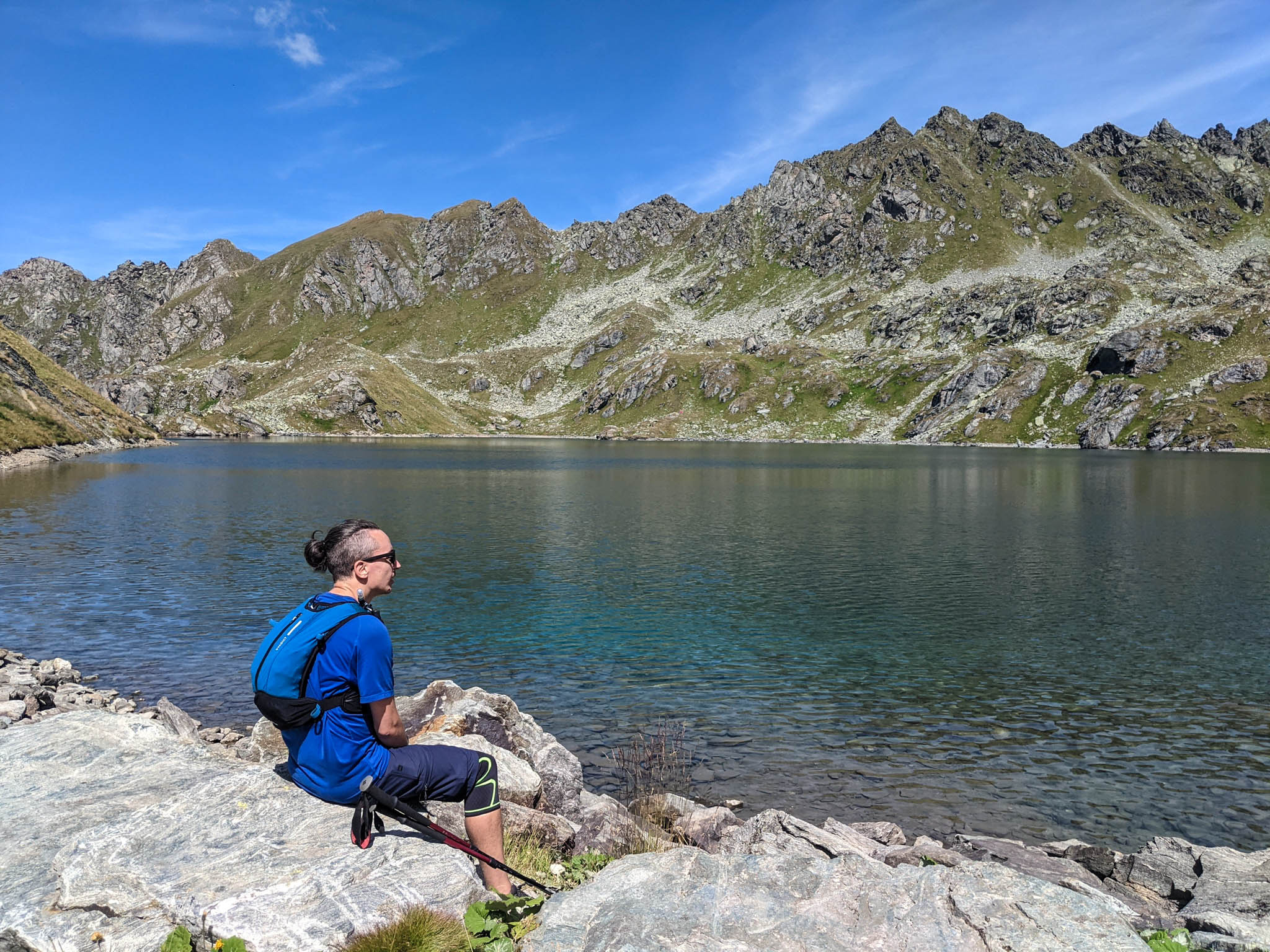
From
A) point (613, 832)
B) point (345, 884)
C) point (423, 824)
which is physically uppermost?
point (423, 824)

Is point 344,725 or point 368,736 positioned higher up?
point 344,725

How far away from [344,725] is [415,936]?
2490 mm

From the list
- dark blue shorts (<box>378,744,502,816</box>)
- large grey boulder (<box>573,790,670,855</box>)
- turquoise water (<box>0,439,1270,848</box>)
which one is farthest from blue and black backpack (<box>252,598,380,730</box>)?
turquoise water (<box>0,439,1270,848</box>)

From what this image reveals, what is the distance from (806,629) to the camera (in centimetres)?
3438

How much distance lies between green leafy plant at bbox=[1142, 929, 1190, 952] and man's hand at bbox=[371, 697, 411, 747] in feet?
29.1

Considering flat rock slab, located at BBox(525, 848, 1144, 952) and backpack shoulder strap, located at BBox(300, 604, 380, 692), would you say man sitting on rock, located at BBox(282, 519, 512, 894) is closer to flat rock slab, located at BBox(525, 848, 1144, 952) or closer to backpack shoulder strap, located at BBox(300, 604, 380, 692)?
backpack shoulder strap, located at BBox(300, 604, 380, 692)

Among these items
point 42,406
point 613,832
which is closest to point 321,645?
point 613,832

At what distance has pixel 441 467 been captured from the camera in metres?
134

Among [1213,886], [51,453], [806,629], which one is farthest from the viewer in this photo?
[51,453]

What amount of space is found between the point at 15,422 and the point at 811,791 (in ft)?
511

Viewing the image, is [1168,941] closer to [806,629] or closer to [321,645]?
[321,645]

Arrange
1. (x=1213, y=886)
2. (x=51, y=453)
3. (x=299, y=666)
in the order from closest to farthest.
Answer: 1. (x=299, y=666)
2. (x=1213, y=886)
3. (x=51, y=453)

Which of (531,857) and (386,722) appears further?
(531,857)

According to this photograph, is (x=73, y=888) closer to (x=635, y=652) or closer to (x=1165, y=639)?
(x=635, y=652)
